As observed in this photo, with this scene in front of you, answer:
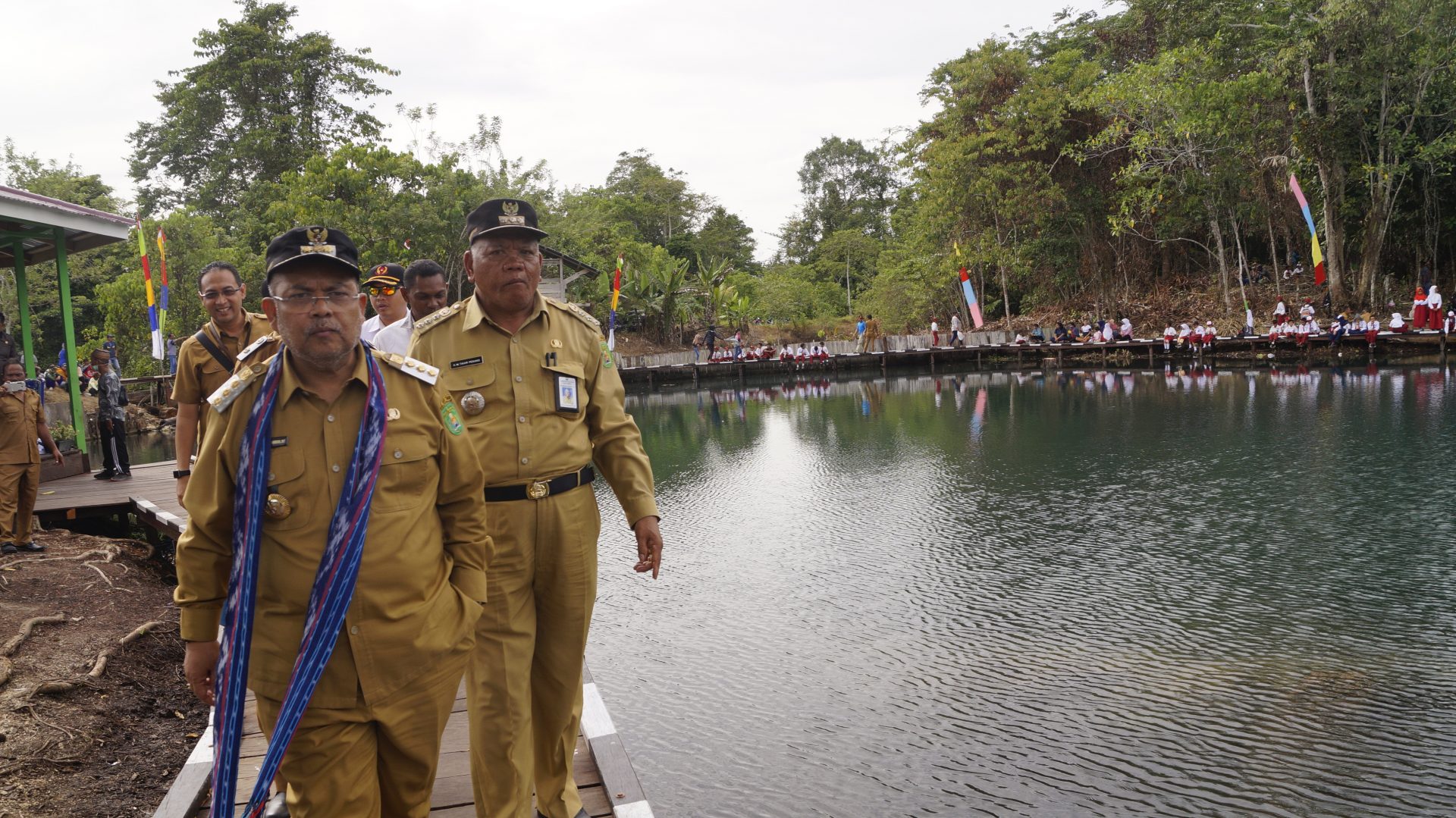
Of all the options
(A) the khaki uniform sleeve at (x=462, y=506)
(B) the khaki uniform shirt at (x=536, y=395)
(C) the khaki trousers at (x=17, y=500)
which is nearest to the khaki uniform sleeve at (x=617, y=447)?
(B) the khaki uniform shirt at (x=536, y=395)

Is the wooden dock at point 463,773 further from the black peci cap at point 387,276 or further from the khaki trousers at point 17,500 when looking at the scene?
the khaki trousers at point 17,500

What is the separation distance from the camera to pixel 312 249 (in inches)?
82.3

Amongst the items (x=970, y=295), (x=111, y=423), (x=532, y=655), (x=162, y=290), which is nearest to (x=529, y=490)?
(x=532, y=655)

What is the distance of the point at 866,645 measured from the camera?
18.0ft

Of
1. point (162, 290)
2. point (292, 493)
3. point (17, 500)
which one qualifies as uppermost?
point (162, 290)

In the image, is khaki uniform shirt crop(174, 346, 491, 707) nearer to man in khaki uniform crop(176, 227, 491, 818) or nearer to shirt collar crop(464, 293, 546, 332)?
man in khaki uniform crop(176, 227, 491, 818)

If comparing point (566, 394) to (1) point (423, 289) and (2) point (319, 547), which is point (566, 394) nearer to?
(2) point (319, 547)

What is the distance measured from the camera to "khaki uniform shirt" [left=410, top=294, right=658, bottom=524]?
270 cm

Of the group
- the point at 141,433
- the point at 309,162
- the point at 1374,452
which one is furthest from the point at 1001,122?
the point at 141,433

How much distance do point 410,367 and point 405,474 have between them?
0.80 ft

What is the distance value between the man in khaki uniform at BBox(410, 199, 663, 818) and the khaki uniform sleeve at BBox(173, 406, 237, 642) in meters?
0.71

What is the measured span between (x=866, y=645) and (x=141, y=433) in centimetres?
2177

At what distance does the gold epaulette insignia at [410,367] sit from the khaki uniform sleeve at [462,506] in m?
0.03

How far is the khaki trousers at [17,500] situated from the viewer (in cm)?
645
